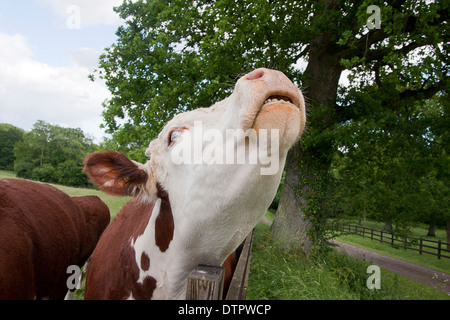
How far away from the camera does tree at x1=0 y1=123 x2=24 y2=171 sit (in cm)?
5058

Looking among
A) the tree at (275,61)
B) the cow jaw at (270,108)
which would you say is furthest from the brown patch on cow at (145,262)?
the tree at (275,61)

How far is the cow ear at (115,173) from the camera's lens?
175 cm

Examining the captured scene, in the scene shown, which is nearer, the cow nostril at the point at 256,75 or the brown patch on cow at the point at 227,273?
the cow nostril at the point at 256,75

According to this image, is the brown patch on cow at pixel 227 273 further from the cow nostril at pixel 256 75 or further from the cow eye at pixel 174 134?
the cow nostril at pixel 256 75

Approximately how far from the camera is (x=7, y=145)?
174 ft

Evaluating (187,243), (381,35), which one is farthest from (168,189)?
(381,35)

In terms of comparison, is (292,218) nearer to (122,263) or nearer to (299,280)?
(299,280)

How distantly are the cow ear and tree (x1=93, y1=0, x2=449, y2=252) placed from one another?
5223 millimetres

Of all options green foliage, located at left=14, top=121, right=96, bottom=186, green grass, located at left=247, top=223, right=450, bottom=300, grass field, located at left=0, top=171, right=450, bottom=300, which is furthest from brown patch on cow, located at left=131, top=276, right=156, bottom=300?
green foliage, located at left=14, top=121, right=96, bottom=186

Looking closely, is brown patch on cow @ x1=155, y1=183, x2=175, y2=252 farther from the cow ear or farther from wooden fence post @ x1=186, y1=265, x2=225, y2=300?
wooden fence post @ x1=186, y1=265, x2=225, y2=300

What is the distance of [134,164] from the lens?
1.80 metres

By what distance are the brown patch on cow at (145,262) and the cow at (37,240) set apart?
0.90 meters

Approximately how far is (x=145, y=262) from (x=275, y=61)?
24.8 ft

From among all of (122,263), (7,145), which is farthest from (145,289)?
(7,145)
